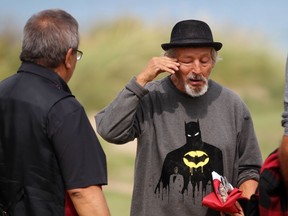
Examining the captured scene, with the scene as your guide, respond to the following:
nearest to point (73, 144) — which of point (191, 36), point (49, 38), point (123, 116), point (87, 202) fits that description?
point (87, 202)

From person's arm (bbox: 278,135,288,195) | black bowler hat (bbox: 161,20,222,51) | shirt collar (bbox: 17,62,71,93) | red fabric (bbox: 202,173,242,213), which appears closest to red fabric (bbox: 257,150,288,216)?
person's arm (bbox: 278,135,288,195)

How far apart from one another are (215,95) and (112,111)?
590 millimetres

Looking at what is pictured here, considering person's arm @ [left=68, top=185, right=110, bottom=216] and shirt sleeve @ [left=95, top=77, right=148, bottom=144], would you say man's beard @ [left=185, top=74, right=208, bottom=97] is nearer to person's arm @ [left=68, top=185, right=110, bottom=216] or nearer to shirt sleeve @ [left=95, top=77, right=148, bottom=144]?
shirt sleeve @ [left=95, top=77, right=148, bottom=144]

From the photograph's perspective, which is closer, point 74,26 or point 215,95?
point 74,26

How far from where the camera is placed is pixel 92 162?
3.35 metres

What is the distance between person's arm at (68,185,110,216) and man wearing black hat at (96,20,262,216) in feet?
2.21

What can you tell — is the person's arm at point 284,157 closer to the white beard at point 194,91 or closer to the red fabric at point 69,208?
the red fabric at point 69,208

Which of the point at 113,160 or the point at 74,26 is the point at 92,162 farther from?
the point at 113,160

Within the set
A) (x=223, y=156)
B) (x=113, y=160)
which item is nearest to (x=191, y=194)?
(x=223, y=156)

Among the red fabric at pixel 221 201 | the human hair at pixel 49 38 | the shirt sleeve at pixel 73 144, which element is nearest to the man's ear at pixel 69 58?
the human hair at pixel 49 38

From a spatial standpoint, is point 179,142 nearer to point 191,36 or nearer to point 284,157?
point 191,36

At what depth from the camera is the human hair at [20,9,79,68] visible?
3414 mm

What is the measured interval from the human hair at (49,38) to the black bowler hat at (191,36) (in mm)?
808

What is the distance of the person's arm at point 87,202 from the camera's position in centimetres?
332
